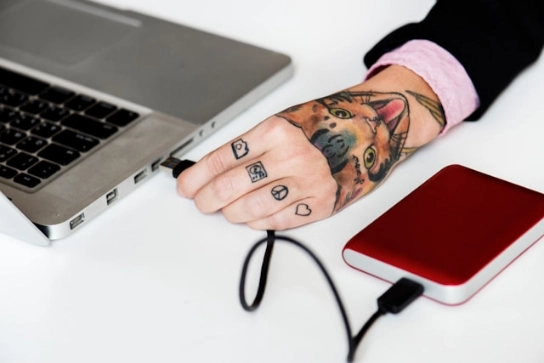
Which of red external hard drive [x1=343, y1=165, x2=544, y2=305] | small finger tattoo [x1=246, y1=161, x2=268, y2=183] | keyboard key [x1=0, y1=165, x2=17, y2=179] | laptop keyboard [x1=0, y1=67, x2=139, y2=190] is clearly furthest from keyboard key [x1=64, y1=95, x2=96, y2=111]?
red external hard drive [x1=343, y1=165, x2=544, y2=305]

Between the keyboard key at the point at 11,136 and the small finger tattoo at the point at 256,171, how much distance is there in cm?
23

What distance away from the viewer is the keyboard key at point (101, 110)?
884 mm

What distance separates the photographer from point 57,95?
915 millimetres

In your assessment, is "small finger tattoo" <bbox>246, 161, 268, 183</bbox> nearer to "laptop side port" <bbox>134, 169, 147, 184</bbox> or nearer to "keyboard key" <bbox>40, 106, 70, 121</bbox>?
"laptop side port" <bbox>134, 169, 147, 184</bbox>

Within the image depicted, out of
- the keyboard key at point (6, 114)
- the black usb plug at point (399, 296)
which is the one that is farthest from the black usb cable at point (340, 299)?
the keyboard key at point (6, 114)

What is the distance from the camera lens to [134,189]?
0.83 metres

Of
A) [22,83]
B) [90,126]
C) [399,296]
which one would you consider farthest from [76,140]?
[399,296]

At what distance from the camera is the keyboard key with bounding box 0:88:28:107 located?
2.98ft

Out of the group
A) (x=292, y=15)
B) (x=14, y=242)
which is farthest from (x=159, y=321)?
(x=292, y=15)

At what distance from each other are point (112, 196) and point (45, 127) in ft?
0.38

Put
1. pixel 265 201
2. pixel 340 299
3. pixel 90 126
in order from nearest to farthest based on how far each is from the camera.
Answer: pixel 340 299 → pixel 265 201 → pixel 90 126

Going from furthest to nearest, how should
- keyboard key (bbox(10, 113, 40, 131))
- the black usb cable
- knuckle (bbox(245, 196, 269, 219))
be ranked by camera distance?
keyboard key (bbox(10, 113, 40, 131)) < knuckle (bbox(245, 196, 269, 219)) < the black usb cable

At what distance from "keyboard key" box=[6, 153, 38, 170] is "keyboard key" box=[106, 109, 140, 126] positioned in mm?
90

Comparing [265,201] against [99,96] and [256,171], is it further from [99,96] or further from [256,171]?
[99,96]
